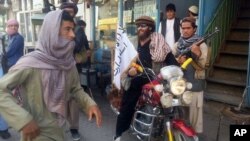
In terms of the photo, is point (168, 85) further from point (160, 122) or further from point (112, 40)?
point (112, 40)

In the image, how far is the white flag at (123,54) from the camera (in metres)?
3.60

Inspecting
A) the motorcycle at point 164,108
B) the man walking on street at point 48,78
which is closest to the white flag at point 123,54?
the motorcycle at point 164,108

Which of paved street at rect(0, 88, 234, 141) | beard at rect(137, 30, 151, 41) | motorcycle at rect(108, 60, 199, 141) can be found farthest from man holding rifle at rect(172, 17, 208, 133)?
paved street at rect(0, 88, 234, 141)

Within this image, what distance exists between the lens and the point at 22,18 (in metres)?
16.7

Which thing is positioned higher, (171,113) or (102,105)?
(171,113)

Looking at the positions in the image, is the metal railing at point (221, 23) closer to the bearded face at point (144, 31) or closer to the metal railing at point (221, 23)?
the metal railing at point (221, 23)

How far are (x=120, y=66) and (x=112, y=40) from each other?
5493mm

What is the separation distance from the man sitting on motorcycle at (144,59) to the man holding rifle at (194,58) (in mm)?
177

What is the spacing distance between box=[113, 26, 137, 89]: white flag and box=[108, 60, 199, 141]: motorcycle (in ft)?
0.92

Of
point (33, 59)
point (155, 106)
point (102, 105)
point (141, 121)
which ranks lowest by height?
point (102, 105)

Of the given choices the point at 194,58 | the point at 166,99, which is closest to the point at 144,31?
the point at 194,58

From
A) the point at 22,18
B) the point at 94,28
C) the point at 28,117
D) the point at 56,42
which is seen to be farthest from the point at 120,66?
the point at 22,18

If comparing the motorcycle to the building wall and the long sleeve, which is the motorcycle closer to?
the long sleeve

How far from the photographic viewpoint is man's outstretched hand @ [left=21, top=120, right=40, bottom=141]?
6.68 ft
